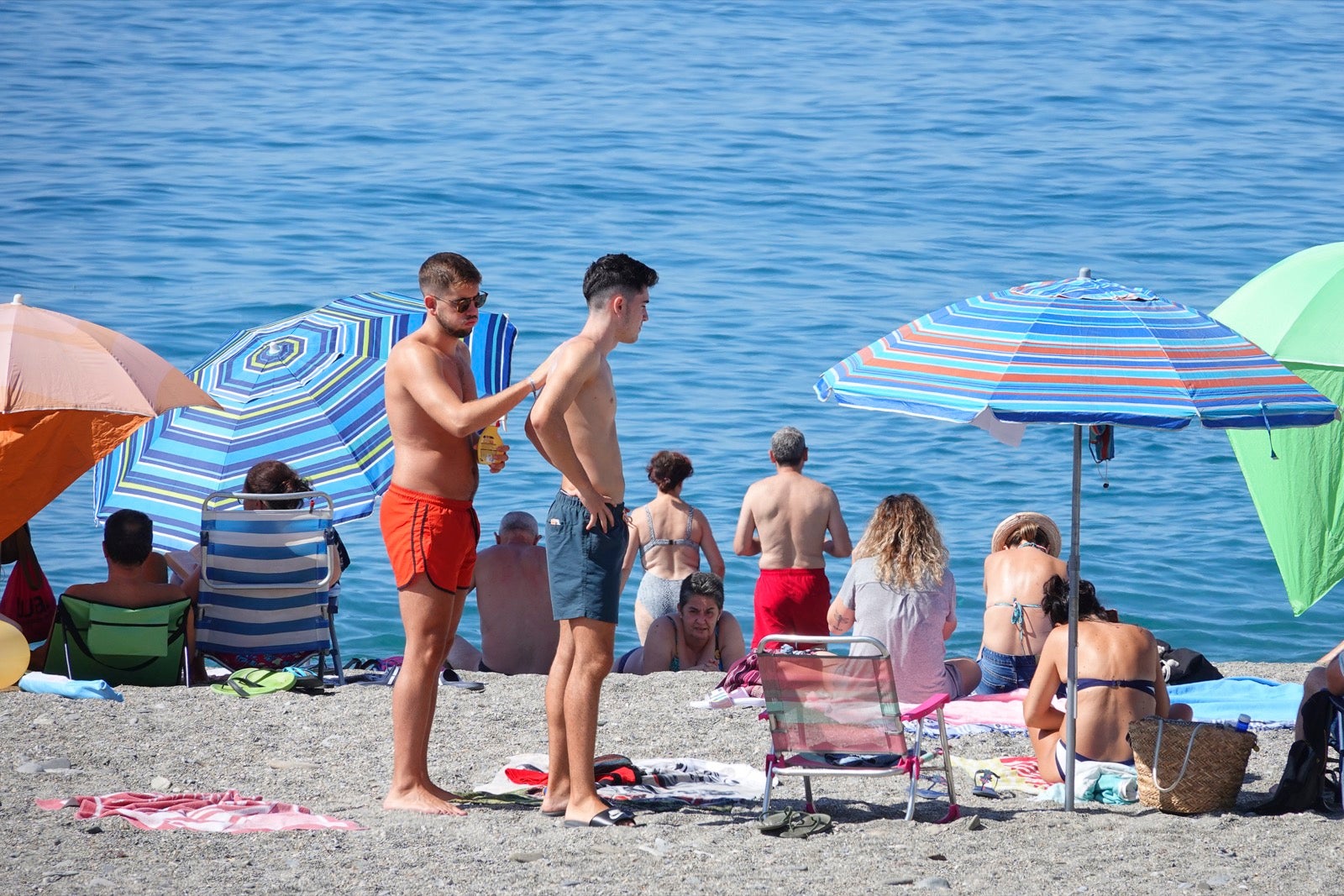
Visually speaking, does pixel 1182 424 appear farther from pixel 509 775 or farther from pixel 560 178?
pixel 560 178

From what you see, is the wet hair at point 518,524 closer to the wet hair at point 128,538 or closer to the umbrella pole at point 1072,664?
the wet hair at point 128,538

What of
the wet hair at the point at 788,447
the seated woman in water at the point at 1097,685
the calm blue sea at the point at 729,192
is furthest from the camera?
the calm blue sea at the point at 729,192

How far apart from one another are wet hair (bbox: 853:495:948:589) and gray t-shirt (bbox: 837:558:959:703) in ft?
0.14

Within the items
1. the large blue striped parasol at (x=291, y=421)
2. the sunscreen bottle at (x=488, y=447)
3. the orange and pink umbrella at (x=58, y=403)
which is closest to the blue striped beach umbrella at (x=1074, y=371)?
the sunscreen bottle at (x=488, y=447)

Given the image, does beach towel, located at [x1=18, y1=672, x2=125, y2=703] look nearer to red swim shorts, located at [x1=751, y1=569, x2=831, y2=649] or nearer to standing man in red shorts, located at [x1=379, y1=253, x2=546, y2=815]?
standing man in red shorts, located at [x1=379, y1=253, x2=546, y2=815]

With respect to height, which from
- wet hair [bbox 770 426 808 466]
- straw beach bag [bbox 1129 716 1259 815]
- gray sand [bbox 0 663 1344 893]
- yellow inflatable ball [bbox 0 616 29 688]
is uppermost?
wet hair [bbox 770 426 808 466]

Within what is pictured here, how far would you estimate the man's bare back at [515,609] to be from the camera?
6.68 meters

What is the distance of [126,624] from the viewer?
591cm

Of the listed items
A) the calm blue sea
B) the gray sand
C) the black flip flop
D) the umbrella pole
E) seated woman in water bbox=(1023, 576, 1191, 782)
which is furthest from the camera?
the calm blue sea

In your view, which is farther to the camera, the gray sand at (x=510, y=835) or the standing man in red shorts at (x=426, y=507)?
the standing man in red shorts at (x=426, y=507)

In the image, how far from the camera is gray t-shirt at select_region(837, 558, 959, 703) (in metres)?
5.96

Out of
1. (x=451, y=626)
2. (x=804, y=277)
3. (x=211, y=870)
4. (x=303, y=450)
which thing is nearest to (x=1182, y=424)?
(x=451, y=626)

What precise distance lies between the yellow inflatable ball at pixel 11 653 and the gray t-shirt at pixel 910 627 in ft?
10.4

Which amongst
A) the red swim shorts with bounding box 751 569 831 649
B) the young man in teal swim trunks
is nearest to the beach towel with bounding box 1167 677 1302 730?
the red swim shorts with bounding box 751 569 831 649
